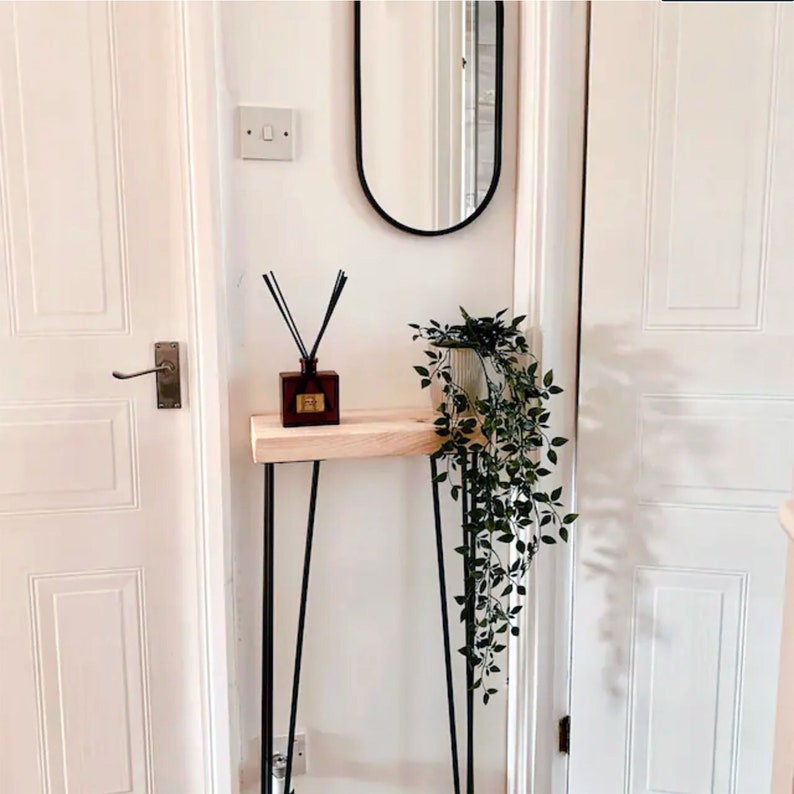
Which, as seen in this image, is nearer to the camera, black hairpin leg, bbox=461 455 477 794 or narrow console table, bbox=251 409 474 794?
narrow console table, bbox=251 409 474 794

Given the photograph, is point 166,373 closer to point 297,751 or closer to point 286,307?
point 286,307

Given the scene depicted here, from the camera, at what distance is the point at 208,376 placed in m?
1.46

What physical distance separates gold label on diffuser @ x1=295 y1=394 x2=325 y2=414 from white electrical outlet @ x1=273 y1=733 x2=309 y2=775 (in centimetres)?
77

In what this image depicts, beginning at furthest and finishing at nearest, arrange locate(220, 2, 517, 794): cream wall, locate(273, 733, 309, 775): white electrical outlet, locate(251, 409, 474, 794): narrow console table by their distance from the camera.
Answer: locate(273, 733, 309, 775): white electrical outlet < locate(220, 2, 517, 794): cream wall < locate(251, 409, 474, 794): narrow console table

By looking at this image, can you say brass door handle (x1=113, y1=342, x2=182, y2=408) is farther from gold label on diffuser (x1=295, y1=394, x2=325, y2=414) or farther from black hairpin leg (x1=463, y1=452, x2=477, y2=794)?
black hairpin leg (x1=463, y1=452, x2=477, y2=794)

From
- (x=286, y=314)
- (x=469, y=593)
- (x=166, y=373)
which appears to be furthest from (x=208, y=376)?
(x=469, y=593)

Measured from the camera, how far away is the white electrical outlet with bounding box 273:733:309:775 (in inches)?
63.9

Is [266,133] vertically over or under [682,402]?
over

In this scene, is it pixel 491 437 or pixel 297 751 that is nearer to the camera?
pixel 491 437

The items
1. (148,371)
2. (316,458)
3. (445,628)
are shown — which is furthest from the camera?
(445,628)

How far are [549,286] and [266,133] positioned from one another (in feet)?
2.17

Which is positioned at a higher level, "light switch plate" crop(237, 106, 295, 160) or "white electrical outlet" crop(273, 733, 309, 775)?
"light switch plate" crop(237, 106, 295, 160)

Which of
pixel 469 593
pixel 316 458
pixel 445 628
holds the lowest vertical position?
pixel 445 628

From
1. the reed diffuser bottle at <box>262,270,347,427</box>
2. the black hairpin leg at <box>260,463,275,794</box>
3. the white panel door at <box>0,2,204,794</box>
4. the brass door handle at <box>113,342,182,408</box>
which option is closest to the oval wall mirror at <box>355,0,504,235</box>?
the reed diffuser bottle at <box>262,270,347,427</box>
